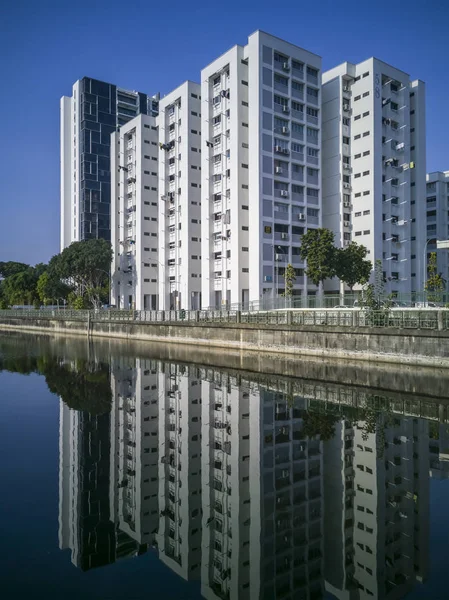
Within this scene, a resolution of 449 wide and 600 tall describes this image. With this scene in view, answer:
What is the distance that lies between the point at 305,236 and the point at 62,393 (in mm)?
36026

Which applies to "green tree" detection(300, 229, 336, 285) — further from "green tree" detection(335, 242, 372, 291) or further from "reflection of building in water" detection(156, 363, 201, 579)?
"reflection of building in water" detection(156, 363, 201, 579)

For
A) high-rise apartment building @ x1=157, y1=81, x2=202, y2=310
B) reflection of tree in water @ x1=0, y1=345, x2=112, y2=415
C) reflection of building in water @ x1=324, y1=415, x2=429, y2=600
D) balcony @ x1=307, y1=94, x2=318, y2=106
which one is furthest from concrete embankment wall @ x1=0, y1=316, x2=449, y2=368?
balcony @ x1=307, y1=94, x2=318, y2=106

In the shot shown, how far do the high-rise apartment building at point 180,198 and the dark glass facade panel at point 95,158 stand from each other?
1531 inches

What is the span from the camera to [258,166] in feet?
180

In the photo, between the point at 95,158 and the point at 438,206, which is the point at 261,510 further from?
the point at 95,158

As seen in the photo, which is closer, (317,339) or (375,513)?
(375,513)

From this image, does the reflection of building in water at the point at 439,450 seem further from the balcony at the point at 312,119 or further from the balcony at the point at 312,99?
the balcony at the point at 312,99

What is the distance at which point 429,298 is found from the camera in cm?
3128

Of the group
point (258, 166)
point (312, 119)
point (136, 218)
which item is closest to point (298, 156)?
point (312, 119)

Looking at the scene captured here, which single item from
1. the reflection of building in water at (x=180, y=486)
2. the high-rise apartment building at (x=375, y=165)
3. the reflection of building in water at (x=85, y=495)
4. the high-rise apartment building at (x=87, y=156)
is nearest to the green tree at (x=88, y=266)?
the high-rise apartment building at (x=87, y=156)

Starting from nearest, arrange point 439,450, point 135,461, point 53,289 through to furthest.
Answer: point 135,461 < point 439,450 < point 53,289

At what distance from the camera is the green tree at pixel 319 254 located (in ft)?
166

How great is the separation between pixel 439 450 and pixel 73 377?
21.3m

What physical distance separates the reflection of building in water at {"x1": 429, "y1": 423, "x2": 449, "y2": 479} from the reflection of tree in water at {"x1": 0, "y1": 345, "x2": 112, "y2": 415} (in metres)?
11.5
